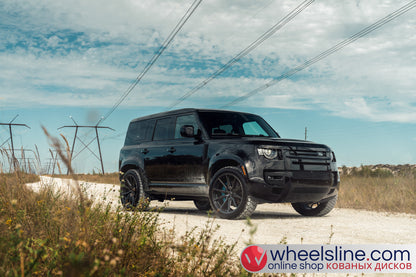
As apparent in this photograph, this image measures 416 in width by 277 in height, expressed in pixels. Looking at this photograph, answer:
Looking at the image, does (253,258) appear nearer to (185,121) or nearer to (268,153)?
(268,153)

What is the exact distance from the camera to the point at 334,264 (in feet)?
13.3

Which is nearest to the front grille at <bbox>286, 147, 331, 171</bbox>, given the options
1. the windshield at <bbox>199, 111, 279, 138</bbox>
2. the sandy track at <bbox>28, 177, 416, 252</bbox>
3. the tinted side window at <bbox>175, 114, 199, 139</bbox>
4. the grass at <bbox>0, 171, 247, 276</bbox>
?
the sandy track at <bbox>28, 177, 416, 252</bbox>

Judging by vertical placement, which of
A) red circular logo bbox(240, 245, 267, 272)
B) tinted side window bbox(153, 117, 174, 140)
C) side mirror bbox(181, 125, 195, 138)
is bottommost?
red circular logo bbox(240, 245, 267, 272)

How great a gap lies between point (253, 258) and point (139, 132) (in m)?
7.61

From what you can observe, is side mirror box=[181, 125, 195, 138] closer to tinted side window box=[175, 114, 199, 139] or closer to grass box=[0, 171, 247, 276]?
tinted side window box=[175, 114, 199, 139]

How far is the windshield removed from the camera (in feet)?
29.1

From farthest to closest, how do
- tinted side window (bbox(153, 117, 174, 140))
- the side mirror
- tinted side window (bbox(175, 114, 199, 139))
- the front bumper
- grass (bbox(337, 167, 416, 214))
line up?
1. grass (bbox(337, 167, 416, 214))
2. tinted side window (bbox(153, 117, 174, 140))
3. tinted side window (bbox(175, 114, 199, 139))
4. the side mirror
5. the front bumper

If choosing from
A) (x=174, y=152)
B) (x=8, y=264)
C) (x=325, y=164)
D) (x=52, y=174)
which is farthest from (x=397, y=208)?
(x=8, y=264)

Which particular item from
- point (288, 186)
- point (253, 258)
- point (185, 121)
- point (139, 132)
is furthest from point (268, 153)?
point (139, 132)

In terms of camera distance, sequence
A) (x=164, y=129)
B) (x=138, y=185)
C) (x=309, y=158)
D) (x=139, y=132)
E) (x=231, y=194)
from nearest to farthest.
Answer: (x=231, y=194) < (x=309, y=158) < (x=164, y=129) < (x=138, y=185) < (x=139, y=132)

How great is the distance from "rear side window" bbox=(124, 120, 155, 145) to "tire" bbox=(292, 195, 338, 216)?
153 inches

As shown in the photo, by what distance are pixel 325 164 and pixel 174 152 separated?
10.4 ft

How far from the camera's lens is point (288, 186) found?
758cm

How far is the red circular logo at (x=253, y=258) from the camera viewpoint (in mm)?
3502
